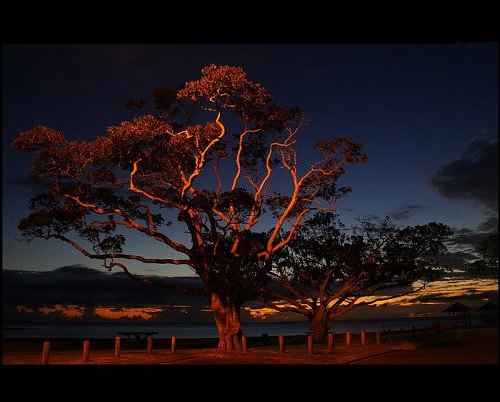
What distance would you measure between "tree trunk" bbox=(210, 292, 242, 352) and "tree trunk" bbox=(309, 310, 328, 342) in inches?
402

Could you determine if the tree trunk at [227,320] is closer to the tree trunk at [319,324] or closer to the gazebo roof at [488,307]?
the tree trunk at [319,324]

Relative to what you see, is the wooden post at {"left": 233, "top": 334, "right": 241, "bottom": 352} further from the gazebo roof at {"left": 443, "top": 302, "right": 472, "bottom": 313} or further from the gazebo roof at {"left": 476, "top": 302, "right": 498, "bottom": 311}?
the gazebo roof at {"left": 476, "top": 302, "right": 498, "bottom": 311}

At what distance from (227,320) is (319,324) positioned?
35.1 feet

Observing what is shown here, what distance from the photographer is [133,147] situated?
62.5 feet

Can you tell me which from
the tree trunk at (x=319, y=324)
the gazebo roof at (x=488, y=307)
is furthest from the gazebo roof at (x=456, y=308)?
Answer: the tree trunk at (x=319, y=324)

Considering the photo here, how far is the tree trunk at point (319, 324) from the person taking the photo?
28.2 m

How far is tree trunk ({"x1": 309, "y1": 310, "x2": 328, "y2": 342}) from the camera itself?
2819cm

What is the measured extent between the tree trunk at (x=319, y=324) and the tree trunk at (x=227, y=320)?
10.2 meters

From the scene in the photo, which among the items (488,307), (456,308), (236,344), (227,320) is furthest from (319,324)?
(488,307)

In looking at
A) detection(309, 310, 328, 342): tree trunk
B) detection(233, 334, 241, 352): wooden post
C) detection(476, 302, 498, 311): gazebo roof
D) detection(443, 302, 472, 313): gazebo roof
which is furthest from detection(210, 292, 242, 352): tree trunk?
detection(476, 302, 498, 311): gazebo roof
